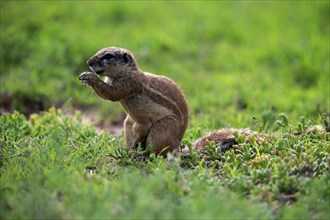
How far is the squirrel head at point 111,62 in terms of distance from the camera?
18.8 ft

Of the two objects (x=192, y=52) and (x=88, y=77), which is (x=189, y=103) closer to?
(x=192, y=52)

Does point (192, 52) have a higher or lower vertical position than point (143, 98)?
lower

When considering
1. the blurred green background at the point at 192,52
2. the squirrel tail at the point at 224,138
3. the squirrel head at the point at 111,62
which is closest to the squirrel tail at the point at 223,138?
the squirrel tail at the point at 224,138

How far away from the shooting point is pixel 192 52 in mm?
11062

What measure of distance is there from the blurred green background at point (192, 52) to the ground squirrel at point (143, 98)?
4.59ft

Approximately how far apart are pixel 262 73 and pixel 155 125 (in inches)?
181

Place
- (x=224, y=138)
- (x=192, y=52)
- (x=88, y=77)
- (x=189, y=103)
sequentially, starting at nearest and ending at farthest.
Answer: (x=88, y=77) < (x=224, y=138) < (x=189, y=103) < (x=192, y=52)

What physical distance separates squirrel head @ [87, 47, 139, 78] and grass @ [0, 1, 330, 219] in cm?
71

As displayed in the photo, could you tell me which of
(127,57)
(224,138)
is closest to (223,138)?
(224,138)

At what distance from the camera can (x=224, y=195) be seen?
14.7ft

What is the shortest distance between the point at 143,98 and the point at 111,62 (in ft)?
1.47

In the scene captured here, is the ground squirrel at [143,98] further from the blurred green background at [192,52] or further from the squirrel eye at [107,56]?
the blurred green background at [192,52]

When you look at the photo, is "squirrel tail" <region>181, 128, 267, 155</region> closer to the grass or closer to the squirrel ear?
the grass

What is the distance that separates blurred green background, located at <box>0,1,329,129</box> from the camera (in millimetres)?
8523
